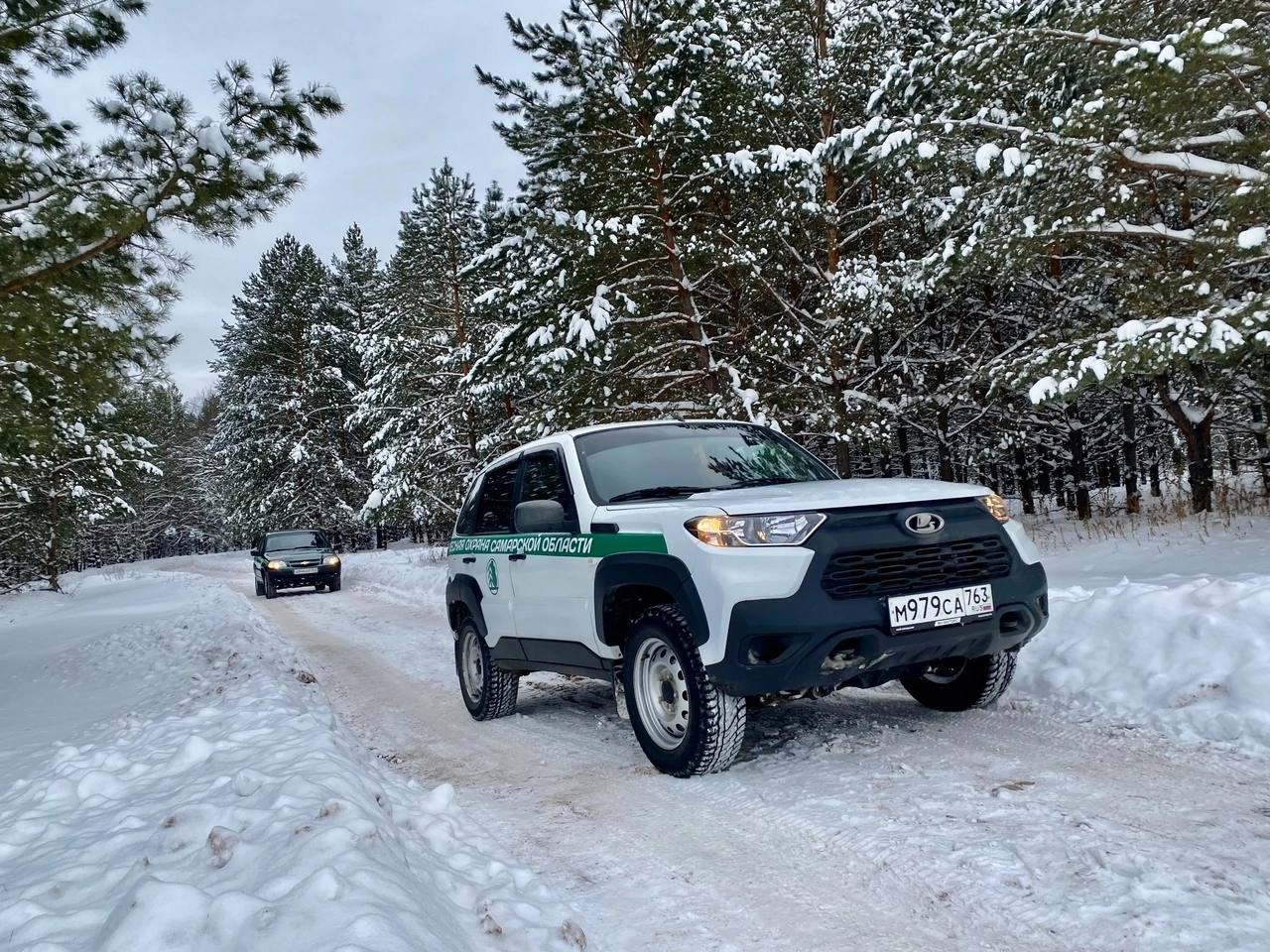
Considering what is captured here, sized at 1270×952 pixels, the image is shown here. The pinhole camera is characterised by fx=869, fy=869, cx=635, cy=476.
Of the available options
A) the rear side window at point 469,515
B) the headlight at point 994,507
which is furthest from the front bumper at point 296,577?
the headlight at point 994,507

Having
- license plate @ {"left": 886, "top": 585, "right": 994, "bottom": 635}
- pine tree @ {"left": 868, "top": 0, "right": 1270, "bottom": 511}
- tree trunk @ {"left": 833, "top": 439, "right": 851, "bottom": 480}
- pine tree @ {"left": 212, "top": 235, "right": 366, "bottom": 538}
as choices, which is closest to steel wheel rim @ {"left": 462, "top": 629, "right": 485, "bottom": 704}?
license plate @ {"left": 886, "top": 585, "right": 994, "bottom": 635}

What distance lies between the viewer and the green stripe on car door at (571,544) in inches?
187

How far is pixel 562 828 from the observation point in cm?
412

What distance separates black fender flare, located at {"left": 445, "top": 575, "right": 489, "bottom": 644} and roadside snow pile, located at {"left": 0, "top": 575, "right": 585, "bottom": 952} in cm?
128

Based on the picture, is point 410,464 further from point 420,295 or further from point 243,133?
point 243,133

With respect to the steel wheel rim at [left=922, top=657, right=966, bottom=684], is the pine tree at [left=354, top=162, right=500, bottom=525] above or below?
above

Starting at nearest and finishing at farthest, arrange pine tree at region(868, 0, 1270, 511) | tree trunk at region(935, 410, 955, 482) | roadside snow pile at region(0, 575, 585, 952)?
roadside snow pile at region(0, 575, 585, 952), pine tree at region(868, 0, 1270, 511), tree trunk at region(935, 410, 955, 482)

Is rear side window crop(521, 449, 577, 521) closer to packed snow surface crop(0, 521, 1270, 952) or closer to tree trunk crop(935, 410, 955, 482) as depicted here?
packed snow surface crop(0, 521, 1270, 952)

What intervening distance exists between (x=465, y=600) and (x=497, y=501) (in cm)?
89

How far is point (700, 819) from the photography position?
4.04m

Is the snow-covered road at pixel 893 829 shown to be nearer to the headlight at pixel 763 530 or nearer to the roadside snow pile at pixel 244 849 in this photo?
the roadside snow pile at pixel 244 849

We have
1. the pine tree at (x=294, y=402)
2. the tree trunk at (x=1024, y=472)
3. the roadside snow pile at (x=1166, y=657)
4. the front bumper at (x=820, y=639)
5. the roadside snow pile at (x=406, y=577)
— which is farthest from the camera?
the pine tree at (x=294, y=402)

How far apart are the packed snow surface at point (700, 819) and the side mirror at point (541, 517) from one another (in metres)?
1.45

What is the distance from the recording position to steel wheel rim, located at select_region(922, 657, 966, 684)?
17.9ft
